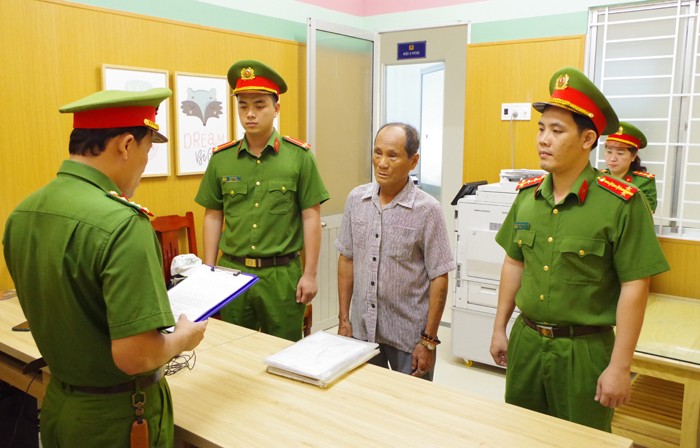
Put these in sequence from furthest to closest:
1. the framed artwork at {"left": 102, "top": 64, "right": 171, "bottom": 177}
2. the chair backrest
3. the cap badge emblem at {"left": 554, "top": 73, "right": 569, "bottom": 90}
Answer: the chair backrest
the framed artwork at {"left": 102, "top": 64, "right": 171, "bottom": 177}
the cap badge emblem at {"left": 554, "top": 73, "right": 569, "bottom": 90}

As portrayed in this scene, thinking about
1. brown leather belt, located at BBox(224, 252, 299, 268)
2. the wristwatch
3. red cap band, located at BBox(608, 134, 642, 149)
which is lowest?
the wristwatch

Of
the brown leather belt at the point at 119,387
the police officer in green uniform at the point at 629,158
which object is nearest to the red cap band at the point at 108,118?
the brown leather belt at the point at 119,387

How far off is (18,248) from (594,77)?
140 inches

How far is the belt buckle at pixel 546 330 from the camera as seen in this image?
5.74ft

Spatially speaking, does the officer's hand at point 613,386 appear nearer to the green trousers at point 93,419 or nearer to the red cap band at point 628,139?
the green trousers at point 93,419

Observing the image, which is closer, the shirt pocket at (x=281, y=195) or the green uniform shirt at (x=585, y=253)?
the green uniform shirt at (x=585, y=253)

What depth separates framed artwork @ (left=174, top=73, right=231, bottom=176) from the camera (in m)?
3.22

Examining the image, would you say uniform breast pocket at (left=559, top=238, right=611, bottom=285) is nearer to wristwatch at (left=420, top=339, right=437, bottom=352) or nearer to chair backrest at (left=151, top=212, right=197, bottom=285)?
wristwatch at (left=420, top=339, right=437, bottom=352)

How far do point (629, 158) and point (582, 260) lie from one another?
205 cm

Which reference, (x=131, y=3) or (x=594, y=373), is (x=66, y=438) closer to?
(x=594, y=373)

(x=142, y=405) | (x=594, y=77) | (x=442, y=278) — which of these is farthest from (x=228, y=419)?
(x=594, y=77)

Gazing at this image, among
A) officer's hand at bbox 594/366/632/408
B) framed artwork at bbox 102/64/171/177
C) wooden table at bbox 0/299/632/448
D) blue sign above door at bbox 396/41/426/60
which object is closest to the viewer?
wooden table at bbox 0/299/632/448

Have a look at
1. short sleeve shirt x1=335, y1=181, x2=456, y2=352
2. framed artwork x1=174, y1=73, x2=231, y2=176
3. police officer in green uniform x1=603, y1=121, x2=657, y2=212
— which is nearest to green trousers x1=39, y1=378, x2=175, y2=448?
short sleeve shirt x1=335, y1=181, x2=456, y2=352

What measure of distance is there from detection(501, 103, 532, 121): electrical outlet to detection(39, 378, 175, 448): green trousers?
3288 millimetres
